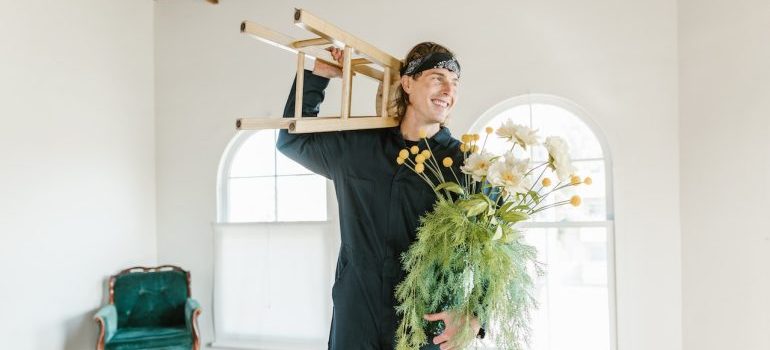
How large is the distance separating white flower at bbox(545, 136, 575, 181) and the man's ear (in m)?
0.49

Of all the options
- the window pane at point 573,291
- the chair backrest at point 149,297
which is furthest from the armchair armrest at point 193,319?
the window pane at point 573,291

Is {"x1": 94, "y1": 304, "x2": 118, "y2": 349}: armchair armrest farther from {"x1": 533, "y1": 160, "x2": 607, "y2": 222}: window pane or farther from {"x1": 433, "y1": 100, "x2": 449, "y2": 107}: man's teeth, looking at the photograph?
{"x1": 433, "y1": 100, "x2": 449, "y2": 107}: man's teeth

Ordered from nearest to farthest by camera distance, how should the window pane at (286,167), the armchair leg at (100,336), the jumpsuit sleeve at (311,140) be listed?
1. the jumpsuit sleeve at (311,140)
2. the armchair leg at (100,336)
3. the window pane at (286,167)

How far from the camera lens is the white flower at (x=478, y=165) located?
4.67 feet

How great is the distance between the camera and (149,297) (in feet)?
13.3

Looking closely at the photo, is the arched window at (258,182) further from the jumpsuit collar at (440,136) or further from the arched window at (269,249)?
the jumpsuit collar at (440,136)

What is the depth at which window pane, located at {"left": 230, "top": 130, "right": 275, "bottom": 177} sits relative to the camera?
447 centimetres

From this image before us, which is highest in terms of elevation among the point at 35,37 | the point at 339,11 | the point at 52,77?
the point at 339,11

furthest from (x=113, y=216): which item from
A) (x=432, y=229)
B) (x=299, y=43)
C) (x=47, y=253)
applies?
(x=432, y=229)

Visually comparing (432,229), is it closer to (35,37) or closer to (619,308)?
(619,308)

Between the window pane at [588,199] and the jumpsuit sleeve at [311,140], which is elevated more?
the jumpsuit sleeve at [311,140]

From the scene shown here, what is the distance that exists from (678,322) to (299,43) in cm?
289

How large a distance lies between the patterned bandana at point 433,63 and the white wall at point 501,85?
2.06 meters

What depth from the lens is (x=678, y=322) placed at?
338 cm
